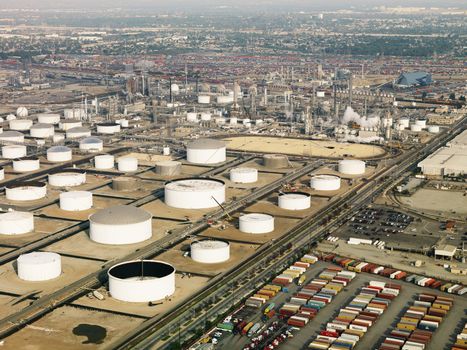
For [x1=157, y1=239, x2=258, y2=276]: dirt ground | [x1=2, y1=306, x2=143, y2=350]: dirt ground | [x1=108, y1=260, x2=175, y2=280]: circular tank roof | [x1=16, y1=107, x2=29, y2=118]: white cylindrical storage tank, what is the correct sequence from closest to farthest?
[x1=2, y1=306, x2=143, y2=350]: dirt ground → [x1=108, y1=260, x2=175, y2=280]: circular tank roof → [x1=157, y1=239, x2=258, y2=276]: dirt ground → [x1=16, y1=107, x2=29, y2=118]: white cylindrical storage tank

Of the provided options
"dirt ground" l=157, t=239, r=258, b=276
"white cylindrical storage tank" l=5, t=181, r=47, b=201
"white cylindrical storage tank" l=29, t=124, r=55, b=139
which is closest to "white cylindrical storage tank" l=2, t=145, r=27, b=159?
"white cylindrical storage tank" l=29, t=124, r=55, b=139

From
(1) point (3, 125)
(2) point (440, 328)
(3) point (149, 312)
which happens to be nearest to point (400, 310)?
(2) point (440, 328)

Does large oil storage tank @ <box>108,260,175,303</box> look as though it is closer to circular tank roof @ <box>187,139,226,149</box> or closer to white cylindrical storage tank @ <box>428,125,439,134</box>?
circular tank roof @ <box>187,139,226,149</box>

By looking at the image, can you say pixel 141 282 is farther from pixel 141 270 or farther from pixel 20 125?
pixel 20 125

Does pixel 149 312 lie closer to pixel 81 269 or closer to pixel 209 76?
pixel 81 269

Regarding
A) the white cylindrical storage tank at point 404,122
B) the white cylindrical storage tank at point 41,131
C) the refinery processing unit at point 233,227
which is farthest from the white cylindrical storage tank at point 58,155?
the white cylindrical storage tank at point 404,122

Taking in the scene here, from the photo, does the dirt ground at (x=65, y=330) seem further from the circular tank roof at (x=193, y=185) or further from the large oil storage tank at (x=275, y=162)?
the large oil storage tank at (x=275, y=162)
